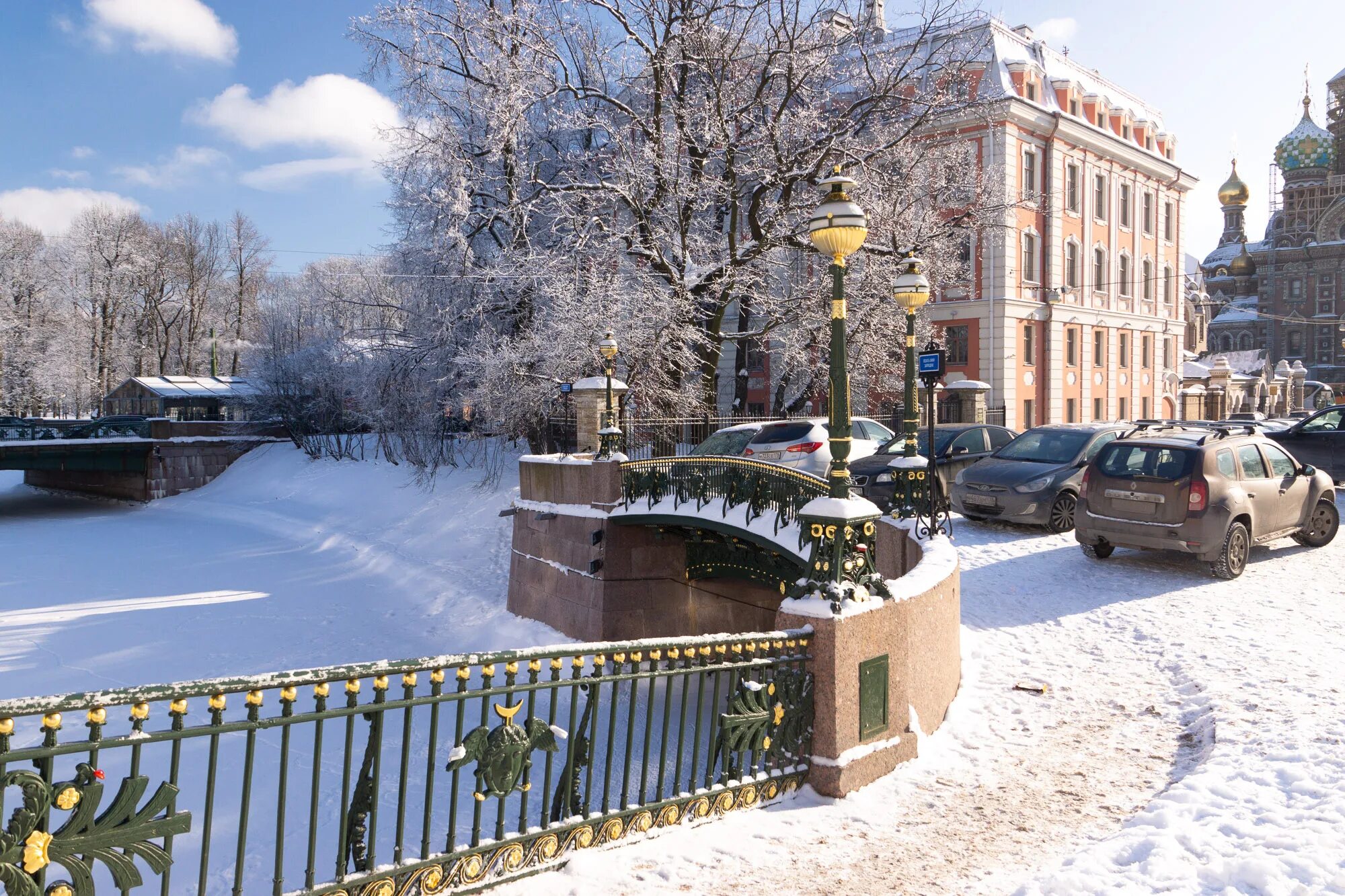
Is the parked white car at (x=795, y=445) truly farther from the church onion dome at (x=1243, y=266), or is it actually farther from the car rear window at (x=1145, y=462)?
the church onion dome at (x=1243, y=266)

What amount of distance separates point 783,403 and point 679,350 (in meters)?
6.77

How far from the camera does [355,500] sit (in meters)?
28.5

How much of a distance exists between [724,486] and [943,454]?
5.43m

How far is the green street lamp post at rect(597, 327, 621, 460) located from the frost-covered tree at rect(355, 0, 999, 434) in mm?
4323

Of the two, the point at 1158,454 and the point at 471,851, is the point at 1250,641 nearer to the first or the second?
the point at 1158,454

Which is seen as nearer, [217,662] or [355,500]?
[217,662]

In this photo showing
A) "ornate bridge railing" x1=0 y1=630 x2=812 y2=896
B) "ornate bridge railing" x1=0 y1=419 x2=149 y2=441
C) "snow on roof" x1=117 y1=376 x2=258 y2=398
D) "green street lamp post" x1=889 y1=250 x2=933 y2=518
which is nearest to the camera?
"ornate bridge railing" x1=0 y1=630 x2=812 y2=896

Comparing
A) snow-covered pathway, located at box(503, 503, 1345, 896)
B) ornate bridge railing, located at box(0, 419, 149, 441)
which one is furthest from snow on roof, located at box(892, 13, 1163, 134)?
ornate bridge railing, located at box(0, 419, 149, 441)

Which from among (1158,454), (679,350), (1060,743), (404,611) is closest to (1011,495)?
(1158,454)

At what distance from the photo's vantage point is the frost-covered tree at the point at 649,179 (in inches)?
772

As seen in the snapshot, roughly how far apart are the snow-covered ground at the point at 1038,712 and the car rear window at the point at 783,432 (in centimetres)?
302

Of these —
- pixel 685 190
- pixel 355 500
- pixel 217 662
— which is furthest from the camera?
pixel 355 500

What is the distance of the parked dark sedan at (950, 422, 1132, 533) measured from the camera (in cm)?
1326

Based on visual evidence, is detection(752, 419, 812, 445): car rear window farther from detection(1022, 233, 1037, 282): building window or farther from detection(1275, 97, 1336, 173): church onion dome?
detection(1275, 97, 1336, 173): church onion dome
